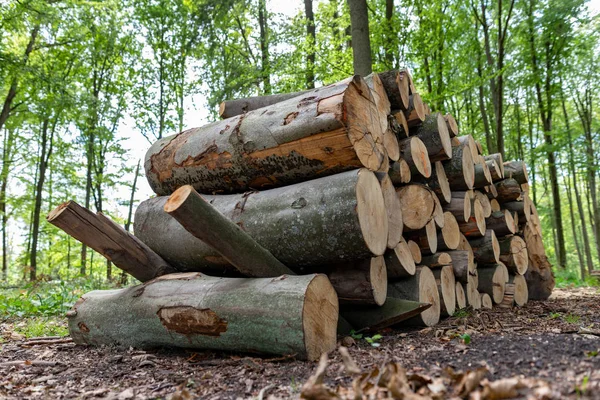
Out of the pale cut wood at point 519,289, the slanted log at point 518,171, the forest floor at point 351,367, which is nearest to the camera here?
the forest floor at point 351,367

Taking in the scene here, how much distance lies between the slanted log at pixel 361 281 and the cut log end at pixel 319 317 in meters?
0.35

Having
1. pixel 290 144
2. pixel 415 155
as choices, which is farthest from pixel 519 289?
pixel 290 144

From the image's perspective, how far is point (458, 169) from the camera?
4.58 m

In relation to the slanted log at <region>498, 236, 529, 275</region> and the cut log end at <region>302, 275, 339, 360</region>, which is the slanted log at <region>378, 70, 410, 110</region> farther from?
the slanted log at <region>498, 236, 529, 275</region>

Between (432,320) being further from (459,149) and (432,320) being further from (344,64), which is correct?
(344,64)

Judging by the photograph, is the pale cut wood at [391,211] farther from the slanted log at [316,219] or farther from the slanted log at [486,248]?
the slanted log at [486,248]

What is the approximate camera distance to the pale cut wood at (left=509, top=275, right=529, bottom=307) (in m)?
5.68

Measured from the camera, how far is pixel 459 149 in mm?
4660

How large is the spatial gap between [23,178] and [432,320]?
669 inches

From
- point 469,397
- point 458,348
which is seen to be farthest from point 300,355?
point 469,397

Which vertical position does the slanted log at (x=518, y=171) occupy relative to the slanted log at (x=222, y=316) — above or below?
above

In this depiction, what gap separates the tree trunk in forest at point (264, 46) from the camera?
11259 millimetres

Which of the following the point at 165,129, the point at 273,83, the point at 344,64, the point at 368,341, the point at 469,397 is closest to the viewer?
the point at 469,397

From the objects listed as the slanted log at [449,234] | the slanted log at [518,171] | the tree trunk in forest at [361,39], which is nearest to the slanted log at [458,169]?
the slanted log at [449,234]
